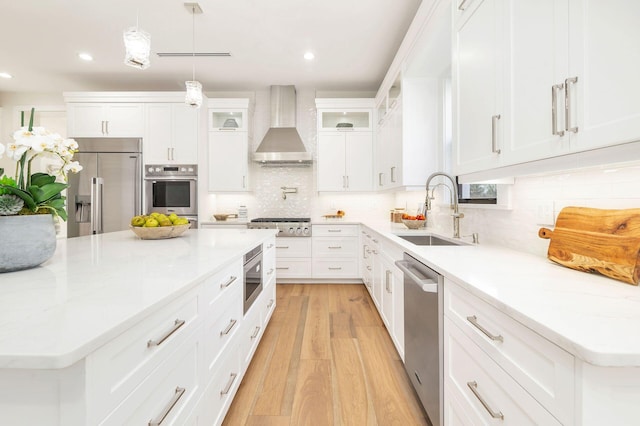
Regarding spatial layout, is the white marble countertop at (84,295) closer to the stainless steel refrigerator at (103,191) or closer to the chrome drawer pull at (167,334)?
the chrome drawer pull at (167,334)

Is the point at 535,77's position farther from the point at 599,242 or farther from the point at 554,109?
the point at 599,242

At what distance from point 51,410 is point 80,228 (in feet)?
14.2

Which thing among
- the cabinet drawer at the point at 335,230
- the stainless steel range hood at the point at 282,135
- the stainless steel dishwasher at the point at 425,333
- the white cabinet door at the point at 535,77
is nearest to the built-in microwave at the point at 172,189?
the stainless steel range hood at the point at 282,135

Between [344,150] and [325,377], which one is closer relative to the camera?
[325,377]

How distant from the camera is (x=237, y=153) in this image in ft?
14.3

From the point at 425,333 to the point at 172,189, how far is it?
12.4 feet

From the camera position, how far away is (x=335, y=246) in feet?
13.8

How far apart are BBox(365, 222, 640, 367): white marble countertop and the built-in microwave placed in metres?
3.56

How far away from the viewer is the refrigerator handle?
3.89 m

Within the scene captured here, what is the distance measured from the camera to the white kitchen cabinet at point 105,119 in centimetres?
404

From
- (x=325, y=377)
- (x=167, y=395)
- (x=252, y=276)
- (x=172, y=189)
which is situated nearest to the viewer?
(x=167, y=395)

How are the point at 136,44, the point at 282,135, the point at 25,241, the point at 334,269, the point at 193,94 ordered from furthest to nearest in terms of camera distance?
the point at 282,135 → the point at 334,269 → the point at 193,94 → the point at 136,44 → the point at 25,241

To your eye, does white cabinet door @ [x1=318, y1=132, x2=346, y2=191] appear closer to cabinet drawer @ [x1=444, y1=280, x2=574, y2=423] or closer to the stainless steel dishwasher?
the stainless steel dishwasher

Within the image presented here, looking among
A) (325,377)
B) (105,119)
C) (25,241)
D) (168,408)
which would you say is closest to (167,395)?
(168,408)
